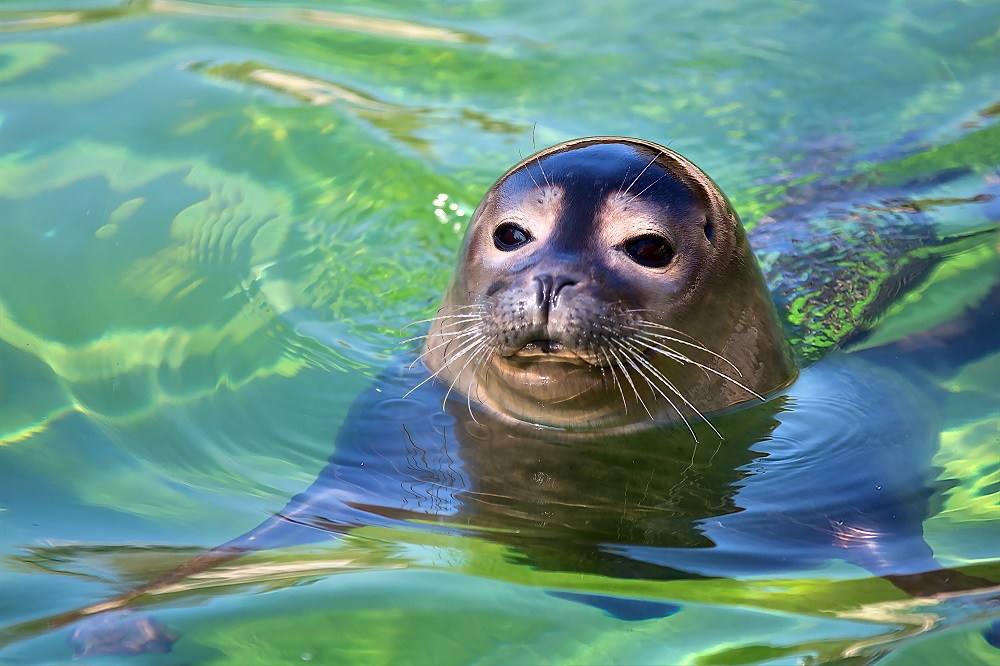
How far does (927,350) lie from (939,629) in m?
2.17

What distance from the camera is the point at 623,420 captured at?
3.82 meters

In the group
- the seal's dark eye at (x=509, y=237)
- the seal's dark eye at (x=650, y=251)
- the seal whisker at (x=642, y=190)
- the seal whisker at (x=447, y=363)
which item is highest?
the seal whisker at (x=642, y=190)

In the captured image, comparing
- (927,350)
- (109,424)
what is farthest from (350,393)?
(927,350)

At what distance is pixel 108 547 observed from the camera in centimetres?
330

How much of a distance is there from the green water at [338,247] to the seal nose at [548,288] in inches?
27.0

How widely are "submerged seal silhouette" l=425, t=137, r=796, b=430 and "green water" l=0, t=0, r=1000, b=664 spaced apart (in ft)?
1.97

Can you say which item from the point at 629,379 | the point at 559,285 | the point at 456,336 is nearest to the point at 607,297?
the point at 559,285

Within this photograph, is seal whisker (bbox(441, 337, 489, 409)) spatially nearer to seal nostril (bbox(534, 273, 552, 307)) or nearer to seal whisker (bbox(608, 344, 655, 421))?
seal nostril (bbox(534, 273, 552, 307))

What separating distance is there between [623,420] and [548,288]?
2.20ft

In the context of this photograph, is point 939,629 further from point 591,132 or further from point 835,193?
point 591,132

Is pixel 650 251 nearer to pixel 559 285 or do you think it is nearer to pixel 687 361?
pixel 687 361

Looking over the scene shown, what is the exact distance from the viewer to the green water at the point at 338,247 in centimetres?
286

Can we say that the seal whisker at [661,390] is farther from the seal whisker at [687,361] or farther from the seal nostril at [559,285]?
the seal nostril at [559,285]

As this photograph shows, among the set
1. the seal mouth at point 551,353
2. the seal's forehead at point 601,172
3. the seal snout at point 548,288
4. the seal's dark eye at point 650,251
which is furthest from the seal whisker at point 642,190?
the seal mouth at point 551,353
